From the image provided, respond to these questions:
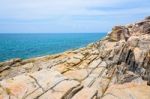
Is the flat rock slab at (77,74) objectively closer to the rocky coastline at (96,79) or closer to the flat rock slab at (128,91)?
the rocky coastline at (96,79)

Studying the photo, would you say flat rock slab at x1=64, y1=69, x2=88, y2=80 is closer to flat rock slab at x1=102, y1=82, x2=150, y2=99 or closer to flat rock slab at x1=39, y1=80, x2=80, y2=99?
flat rock slab at x1=39, y1=80, x2=80, y2=99

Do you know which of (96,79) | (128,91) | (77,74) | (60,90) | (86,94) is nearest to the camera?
(86,94)

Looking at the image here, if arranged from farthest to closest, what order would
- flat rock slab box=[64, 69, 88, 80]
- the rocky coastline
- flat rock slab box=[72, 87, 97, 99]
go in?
flat rock slab box=[64, 69, 88, 80] < the rocky coastline < flat rock slab box=[72, 87, 97, 99]

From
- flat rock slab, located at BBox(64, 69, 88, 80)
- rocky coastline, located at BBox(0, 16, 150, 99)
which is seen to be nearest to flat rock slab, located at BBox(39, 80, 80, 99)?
rocky coastline, located at BBox(0, 16, 150, 99)

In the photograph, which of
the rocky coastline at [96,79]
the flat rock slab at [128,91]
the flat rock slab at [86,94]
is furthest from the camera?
the rocky coastline at [96,79]

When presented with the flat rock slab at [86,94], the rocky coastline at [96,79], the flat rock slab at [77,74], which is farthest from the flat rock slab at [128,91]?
the flat rock slab at [77,74]

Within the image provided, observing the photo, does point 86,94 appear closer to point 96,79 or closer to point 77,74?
point 96,79

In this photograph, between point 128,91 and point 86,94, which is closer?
point 86,94

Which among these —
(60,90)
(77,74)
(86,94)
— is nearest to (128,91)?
(86,94)

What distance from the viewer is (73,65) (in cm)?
3375

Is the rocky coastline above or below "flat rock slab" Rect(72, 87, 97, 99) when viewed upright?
above

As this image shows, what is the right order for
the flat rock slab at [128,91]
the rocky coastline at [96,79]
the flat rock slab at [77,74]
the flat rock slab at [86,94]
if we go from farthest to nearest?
the flat rock slab at [77,74] → the rocky coastline at [96,79] → the flat rock slab at [86,94] → the flat rock slab at [128,91]

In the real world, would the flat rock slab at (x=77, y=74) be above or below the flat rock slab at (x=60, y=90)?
above

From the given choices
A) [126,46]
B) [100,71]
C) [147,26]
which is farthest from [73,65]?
[147,26]
